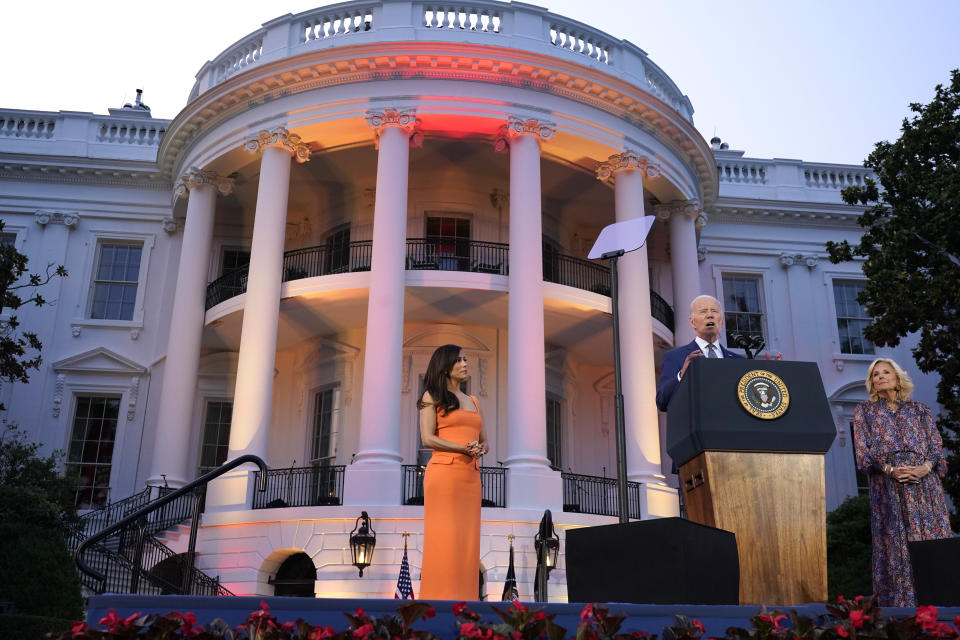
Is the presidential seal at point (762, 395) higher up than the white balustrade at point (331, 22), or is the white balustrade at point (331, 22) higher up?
the white balustrade at point (331, 22)

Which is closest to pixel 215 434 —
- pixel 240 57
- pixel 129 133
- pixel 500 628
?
pixel 129 133

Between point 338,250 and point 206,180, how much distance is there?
10.0 feet

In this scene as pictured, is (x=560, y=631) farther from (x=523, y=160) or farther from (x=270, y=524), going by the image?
(x=523, y=160)

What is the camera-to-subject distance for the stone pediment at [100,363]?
19750mm

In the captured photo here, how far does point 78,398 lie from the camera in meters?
19.8

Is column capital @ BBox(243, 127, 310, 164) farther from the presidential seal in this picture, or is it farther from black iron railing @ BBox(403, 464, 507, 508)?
the presidential seal

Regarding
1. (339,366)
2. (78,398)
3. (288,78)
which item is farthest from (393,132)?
(78,398)

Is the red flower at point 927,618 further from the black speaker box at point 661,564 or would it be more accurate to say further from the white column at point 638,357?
the white column at point 638,357

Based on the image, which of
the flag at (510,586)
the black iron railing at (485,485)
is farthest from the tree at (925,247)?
the flag at (510,586)

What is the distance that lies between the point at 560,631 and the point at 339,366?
16.7 meters

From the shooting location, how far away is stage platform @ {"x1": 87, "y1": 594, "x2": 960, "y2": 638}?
2891 millimetres

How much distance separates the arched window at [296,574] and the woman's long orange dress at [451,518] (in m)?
9.57

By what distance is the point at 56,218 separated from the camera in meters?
20.9

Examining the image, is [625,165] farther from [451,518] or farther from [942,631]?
[942,631]
